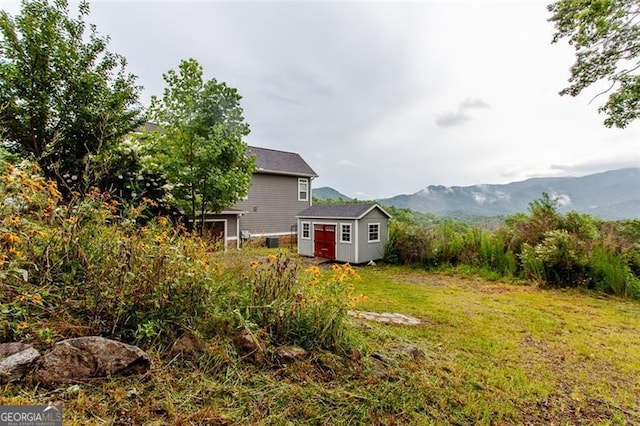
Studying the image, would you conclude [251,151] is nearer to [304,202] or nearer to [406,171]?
[304,202]

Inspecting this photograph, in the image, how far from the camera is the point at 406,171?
13.8m

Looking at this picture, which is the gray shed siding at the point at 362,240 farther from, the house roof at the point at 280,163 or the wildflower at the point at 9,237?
the wildflower at the point at 9,237

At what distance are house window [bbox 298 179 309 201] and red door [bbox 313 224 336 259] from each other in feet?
18.1

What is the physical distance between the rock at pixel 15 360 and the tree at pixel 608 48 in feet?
33.6

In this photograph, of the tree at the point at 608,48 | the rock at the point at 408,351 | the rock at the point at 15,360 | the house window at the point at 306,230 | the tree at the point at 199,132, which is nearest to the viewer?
the rock at the point at 15,360

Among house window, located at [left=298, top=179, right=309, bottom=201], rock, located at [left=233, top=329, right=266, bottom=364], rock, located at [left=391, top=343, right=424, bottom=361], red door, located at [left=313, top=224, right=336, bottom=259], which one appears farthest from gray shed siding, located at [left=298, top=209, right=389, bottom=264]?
rock, located at [left=233, top=329, right=266, bottom=364]

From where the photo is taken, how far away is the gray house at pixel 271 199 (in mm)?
14828

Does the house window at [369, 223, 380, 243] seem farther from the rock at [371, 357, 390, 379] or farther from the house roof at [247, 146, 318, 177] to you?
the rock at [371, 357, 390, 379]

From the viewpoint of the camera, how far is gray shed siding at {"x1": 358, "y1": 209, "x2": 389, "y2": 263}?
38.1 ft

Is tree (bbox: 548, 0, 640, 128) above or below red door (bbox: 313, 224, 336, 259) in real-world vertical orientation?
above

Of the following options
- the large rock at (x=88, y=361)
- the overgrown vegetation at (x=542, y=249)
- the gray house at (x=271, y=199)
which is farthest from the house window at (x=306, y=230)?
the large rock at (x=88, y=361)

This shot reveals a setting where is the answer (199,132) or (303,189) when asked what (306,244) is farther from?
(199,132)

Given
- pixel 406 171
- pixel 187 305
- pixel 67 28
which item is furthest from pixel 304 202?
pixel 187 305

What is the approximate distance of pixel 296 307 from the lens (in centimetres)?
255
